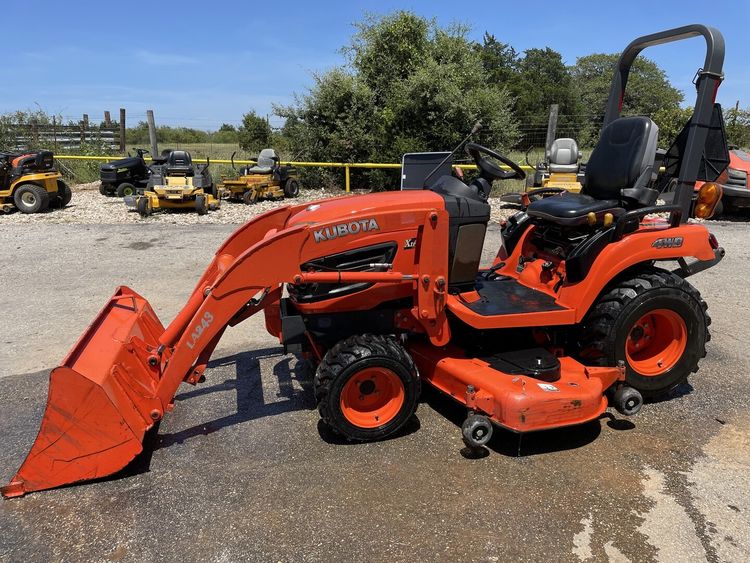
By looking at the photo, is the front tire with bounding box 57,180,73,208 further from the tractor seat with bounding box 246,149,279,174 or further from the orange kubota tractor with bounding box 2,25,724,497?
the orange kubota tractor with bounding box 2,25,724,497

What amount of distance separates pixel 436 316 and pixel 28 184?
448 inches

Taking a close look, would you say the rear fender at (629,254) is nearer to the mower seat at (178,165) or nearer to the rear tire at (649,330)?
the rear tire at (649,330)

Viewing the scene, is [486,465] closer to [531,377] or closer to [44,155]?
[531,377]

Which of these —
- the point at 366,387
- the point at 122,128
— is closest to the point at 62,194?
the point at 122,128

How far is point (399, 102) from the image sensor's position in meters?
16.0

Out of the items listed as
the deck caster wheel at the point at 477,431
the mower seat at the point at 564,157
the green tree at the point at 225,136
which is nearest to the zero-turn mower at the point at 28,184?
the mower seat at the point at 564,157

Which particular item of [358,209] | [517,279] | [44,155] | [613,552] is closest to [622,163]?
[517,279]

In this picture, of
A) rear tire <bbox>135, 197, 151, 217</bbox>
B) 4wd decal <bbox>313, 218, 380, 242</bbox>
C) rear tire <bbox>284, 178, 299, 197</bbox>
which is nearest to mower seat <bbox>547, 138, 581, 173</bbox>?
rear tire <bbox>284, 178, 299, 197</bbox>

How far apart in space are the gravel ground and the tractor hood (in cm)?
768

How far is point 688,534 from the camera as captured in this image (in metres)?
2.61

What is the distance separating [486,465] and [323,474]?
91 cm

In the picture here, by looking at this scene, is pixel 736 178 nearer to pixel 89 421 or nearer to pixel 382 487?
pixel 382 487

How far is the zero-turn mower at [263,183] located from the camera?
13203mm

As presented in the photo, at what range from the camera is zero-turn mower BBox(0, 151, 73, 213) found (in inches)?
458
